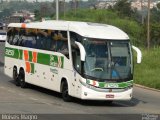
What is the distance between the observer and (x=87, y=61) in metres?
19.6

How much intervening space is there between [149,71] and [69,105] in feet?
44.7

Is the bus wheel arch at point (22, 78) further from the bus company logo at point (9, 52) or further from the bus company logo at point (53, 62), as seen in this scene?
the bus company logo at point (53, 62)

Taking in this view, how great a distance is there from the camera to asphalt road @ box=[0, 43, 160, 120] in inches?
664

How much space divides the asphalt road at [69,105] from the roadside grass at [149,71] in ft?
10.5

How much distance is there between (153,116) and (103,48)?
12.5 ft

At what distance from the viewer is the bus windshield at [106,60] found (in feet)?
64.1

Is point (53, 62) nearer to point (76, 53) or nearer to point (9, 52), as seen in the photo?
point (76, 53)

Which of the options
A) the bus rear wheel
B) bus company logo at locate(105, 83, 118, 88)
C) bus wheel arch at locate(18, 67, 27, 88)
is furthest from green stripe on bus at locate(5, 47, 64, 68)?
bus company logo at locate(105, 83, 118, 88)

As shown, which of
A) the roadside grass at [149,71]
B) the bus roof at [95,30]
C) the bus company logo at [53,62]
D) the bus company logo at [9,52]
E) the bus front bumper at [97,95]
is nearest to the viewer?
the bus front bumper at [97,95]

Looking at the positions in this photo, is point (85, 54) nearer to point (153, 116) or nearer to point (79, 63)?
point (79, 63)

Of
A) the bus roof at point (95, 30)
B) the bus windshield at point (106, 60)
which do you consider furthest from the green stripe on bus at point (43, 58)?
the bus windshield at point (106, 60)

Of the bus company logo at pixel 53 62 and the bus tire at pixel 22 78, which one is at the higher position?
the bus company logo at pixel 53 62

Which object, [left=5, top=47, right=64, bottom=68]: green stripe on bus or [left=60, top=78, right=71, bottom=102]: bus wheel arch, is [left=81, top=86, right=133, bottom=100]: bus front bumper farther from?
[left=5, top=47, right=64, bottom=68]: green stripe on bus

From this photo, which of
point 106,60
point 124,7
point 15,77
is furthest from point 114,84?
point 124,7
